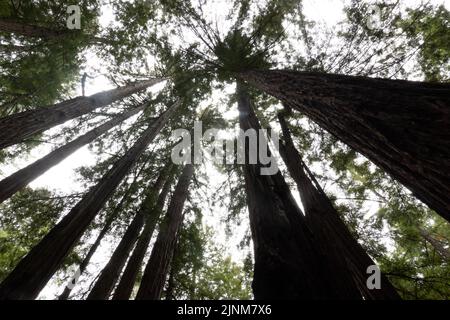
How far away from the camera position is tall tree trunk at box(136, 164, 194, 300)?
18.0 feet

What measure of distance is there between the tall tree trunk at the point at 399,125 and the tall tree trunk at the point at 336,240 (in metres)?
1.17

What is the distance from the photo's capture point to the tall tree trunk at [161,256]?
5473 mm

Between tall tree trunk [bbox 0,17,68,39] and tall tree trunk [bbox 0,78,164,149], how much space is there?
215 centimetres

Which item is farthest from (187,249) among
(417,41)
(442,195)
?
(417,41)

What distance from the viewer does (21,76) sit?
8250 millimetres

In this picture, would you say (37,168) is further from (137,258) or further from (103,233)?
(137,258)

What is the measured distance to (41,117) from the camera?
509 centimetres

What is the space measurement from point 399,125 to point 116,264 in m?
6.50

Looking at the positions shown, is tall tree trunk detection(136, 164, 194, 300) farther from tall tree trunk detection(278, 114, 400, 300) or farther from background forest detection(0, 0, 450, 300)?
tall tree trunk detection(278, 114, 400, 300)

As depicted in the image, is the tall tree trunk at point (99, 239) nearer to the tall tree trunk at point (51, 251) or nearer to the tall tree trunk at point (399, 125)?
the tall tree trunk at point (51, 251)

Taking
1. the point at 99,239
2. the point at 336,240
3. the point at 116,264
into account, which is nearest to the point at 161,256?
the point at 116,264

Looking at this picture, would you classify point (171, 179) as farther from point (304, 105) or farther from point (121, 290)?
point (304, 105)

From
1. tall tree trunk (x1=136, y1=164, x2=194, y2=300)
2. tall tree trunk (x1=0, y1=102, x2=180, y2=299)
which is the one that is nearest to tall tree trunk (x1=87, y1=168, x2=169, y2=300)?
tall tree trunk (x1=136, y1=164, x2=194, y2=300)
